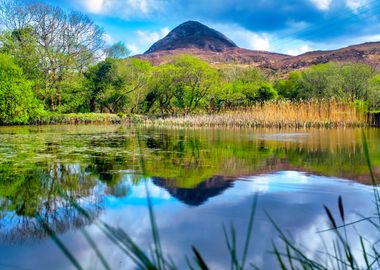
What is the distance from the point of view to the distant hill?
63812 millimetres

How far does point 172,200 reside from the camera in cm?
401

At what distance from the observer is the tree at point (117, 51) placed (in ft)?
98.3

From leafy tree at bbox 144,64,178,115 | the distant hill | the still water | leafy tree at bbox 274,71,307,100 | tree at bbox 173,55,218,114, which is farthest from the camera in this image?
the distant hill

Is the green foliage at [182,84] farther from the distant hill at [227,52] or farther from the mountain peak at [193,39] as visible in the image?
the mountain peak at [193,39]

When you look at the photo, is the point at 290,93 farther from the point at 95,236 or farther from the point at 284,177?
the point at 95,236

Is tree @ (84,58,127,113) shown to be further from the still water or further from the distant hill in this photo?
the distant hill

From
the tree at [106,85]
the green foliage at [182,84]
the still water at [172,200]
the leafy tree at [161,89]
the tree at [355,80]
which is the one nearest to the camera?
the still water at [172,200]

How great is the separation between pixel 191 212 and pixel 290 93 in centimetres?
3029

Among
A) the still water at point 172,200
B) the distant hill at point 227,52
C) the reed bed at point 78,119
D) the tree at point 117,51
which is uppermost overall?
the distant hill at point 227,52

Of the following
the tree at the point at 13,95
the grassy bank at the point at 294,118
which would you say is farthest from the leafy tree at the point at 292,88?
the tree at the point at 13,95

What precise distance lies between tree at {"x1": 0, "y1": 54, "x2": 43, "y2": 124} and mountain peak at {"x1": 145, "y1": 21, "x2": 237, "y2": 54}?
273ft

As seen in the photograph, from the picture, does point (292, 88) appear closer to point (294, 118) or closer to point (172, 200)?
point (294, 118)

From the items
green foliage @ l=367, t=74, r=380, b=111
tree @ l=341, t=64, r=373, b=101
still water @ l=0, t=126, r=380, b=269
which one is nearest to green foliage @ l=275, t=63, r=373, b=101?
tree @ l=341, t=64, r=373, b=101

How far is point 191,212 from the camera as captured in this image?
3.51 meters
